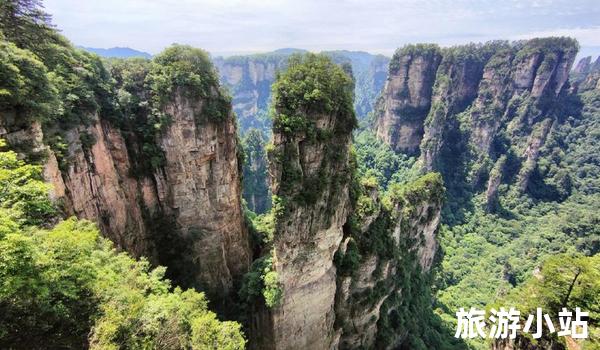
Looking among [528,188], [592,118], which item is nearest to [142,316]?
[528,188]

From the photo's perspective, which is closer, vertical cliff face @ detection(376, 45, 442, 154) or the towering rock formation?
the towering rock formation

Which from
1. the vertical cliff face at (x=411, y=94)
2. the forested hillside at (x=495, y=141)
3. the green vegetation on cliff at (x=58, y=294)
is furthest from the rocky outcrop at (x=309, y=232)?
the vertical cliff face at (x=411, y=94)

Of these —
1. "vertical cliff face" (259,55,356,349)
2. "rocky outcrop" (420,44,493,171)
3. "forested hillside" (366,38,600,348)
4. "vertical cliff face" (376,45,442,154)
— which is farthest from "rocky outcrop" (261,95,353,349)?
"vertical cliff face" (376,45,442,154)

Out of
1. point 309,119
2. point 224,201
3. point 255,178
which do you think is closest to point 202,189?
point 224,201

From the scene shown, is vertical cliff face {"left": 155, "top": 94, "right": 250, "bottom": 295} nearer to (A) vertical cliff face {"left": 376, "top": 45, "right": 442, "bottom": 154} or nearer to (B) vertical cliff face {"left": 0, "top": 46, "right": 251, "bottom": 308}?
(B) vertical cliff face {"left": 0, "top": 46, "right": 251, "bottom": 308}

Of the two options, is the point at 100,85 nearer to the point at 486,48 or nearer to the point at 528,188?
the point at 528,188

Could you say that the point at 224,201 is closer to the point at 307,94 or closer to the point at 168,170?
the point at 168,170
